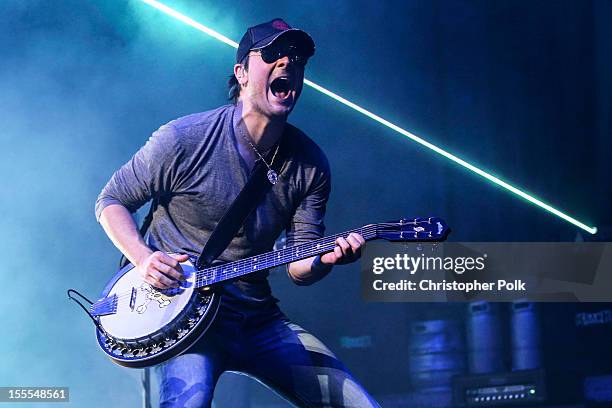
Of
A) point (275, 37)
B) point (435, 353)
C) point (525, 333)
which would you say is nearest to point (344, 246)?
point (275, 37)

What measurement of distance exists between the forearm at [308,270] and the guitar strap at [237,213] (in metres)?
0.31

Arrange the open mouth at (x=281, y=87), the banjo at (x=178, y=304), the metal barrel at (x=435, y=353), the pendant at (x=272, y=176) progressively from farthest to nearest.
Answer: the metal barrel at (x=435, y=353), the open mouth at (x=281, y=87), the pendant at (x=272, y=176), the banjo at (x=178, y=304)

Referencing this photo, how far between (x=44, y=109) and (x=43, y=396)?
1676 mm

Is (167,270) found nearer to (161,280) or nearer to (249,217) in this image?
(161,280)

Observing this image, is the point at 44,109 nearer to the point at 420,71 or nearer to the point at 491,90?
the point at 420,71

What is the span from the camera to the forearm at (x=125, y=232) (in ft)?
9.90

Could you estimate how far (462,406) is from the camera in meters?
4.60

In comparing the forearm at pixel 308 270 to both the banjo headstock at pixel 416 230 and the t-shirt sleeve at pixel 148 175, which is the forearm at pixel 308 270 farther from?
the t-shirt sleeve at pixel 148 175

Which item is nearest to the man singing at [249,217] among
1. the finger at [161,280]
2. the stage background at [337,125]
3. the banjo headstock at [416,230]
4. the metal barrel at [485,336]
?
the finger at [161,280]

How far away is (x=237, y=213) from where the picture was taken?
3127mm

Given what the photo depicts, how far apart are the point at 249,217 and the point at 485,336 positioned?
2238 millimetres

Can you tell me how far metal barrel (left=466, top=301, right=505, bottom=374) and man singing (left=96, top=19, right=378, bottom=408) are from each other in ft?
6.23

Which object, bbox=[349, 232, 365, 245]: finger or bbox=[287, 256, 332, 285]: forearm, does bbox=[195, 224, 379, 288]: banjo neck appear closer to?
bbox=[349, 232, 365, 245]: finger

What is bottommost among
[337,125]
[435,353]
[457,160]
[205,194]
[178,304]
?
[178,304]
